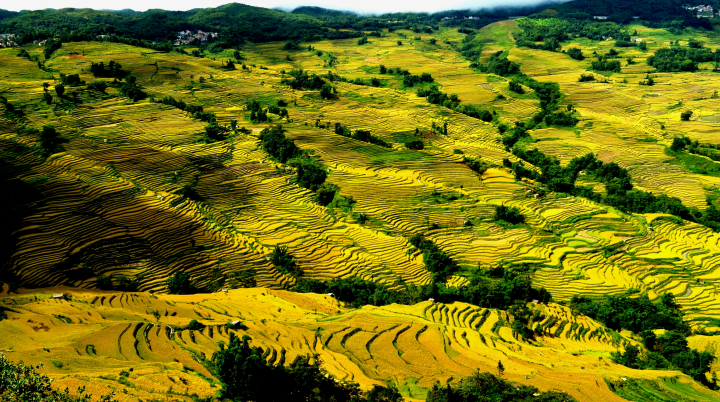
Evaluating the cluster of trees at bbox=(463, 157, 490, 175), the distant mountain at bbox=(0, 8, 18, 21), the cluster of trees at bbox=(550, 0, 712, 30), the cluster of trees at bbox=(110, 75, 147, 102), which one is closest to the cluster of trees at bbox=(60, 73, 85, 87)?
the cluster of trees at bbox=(110, 75, 147, 102)

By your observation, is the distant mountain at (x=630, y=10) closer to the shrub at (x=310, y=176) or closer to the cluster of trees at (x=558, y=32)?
the cluster of trees at (x=558, y=32)

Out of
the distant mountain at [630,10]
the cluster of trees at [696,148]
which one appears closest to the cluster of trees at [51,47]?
the cluster of trees at [696,148]

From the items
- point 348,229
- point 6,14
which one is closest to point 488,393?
point 348,229

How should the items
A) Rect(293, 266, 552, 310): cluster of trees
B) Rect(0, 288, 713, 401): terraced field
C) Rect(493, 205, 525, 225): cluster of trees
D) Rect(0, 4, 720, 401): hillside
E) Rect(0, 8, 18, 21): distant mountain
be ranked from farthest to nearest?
Rect(0, 8, 18, 21): distant mountain, Rect(493, 205, 525, 225): cluster of trees, Rect(293, 266, 552, 310): cluster of trees, Rect(0, 4, 720, 401): hillside, Rect(0, 288, 713, 401): terraced field

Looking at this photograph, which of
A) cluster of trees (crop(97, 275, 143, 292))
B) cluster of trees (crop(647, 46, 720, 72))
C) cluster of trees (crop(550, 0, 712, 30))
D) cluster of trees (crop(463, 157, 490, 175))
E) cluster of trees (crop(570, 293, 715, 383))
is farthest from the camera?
cluster of trees (crop(550, 0, 712, 30))

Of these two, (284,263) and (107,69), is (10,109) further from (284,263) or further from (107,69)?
(284,263)

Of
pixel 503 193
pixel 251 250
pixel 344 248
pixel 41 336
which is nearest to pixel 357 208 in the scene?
pixel 344 248

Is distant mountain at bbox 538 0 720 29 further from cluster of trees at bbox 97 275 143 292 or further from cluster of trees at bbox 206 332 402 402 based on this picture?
cluster of trees at bbox 206 332 402 402
